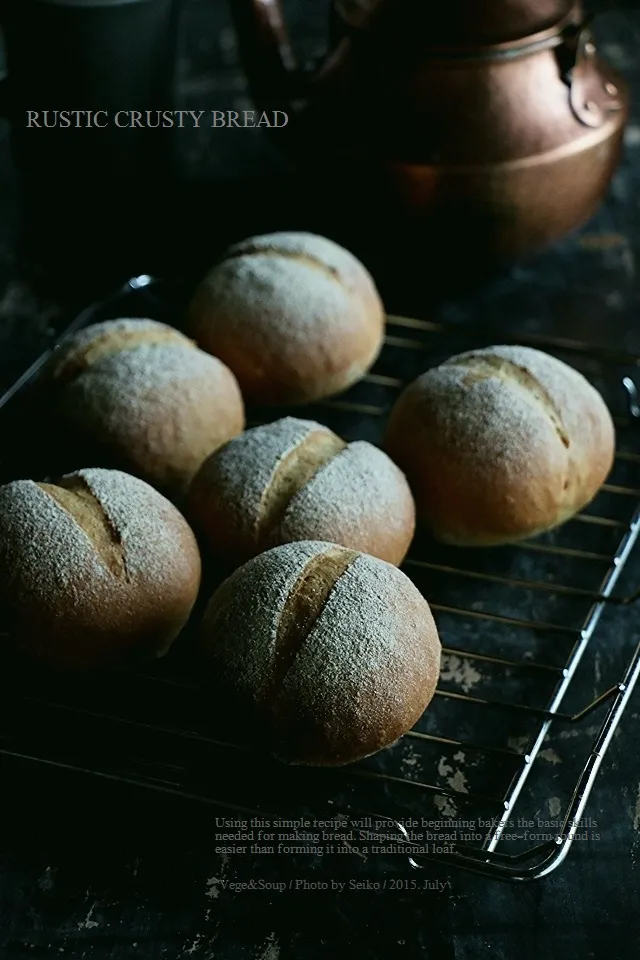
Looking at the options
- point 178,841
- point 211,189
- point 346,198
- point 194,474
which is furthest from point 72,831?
point 211,189

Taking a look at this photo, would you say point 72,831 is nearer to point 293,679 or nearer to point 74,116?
point 293,679

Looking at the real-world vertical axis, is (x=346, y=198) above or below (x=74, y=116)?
below

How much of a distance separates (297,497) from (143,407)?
262 mm

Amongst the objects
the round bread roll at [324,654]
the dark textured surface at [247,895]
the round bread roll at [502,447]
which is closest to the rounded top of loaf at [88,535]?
the round bread roll at [324,654]

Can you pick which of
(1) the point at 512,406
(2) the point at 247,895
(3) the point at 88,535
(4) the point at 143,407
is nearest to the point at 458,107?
(1) the point at 512,406

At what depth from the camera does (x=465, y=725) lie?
1244 millimetres

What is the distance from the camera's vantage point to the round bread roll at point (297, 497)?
1282 mm

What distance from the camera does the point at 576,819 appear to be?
3.37ft

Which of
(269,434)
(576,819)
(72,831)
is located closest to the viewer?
(576,819)

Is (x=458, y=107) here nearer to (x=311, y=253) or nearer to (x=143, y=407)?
(x=311, y=253)

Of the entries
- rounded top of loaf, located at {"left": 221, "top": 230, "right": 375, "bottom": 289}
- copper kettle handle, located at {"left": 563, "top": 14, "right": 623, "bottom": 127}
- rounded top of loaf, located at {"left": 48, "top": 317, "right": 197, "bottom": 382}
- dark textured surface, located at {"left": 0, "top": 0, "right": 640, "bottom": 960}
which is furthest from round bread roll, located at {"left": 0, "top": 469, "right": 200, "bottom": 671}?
copper kettle handle, located at {"left": 563, "top": 14, "right": 623, "bottom": 127}

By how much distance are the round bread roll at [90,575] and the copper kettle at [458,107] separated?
0.74m

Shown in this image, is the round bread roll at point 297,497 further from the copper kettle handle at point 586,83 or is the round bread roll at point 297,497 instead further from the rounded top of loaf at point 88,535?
the copper kettle handle at point 586,83

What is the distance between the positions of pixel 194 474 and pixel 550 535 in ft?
1.51
